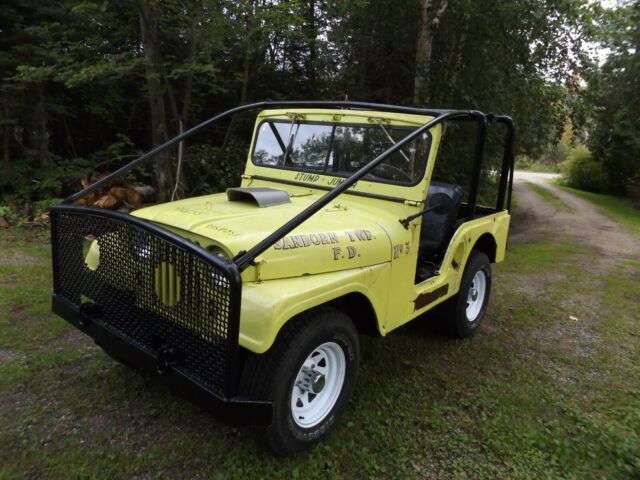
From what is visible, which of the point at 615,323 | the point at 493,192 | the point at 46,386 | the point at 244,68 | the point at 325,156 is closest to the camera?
the point at 46,386

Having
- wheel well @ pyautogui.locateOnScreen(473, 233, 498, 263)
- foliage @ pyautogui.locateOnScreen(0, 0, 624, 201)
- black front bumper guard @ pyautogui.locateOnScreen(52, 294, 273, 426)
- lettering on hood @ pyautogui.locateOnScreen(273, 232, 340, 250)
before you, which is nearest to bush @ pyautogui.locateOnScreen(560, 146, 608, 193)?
foliage @ pyautogui.locateOnScreen(0, 0, 624, 201)

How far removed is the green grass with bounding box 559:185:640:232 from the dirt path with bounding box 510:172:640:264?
0.34 m

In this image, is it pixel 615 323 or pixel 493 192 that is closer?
pixel 615 323

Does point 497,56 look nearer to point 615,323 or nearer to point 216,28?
point 216,28

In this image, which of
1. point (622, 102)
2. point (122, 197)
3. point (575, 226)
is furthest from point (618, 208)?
point (122, 197)

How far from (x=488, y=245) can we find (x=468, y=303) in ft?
1.91

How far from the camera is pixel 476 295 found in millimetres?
4340

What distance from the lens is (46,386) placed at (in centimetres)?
303

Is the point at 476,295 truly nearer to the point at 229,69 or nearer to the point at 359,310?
the point at 359,310

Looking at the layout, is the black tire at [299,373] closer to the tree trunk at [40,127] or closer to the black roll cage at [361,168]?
the black roll cage at [361,168]

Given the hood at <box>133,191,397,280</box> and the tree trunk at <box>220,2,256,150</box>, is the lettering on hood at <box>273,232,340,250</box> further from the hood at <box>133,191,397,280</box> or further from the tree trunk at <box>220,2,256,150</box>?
the tree trunk at <box>220,2,256,150</box>

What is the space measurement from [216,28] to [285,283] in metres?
6.11

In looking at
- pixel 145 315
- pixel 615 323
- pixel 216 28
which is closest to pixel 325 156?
pixel 145 315

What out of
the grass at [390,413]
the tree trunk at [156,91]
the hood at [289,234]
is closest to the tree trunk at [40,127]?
the tree trunk at [156,91]
